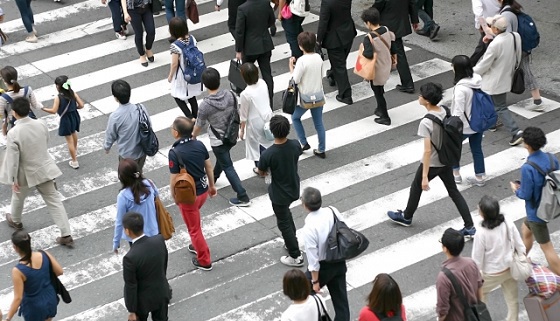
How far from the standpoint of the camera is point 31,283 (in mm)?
9344

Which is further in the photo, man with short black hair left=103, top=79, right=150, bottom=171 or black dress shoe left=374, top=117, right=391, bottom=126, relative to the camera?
black dress shoe left=374, top=117, right=391, bottom=126

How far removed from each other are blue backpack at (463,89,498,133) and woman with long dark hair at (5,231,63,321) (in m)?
5.53

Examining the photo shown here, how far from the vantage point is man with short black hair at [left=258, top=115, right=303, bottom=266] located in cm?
1072

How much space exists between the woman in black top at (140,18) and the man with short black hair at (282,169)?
19.1 ft

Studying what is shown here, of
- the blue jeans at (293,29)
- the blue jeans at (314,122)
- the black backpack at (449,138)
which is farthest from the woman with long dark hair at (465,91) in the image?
the blue jeans at (293,29)

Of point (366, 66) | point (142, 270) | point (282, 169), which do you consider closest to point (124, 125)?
point (282, 169)

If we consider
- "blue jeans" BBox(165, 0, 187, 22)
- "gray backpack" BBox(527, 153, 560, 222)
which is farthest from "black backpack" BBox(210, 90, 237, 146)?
"blue jeans" BBox(165, 0, 187, 22)

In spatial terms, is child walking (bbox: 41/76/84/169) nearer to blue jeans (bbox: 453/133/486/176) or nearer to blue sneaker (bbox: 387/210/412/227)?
blue sneaker (bbox: 387/210/412/227)

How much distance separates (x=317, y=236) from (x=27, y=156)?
3.89 metres

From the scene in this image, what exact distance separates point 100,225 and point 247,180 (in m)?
2.08

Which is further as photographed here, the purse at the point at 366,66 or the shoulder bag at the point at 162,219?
the purse at the point at 366,66

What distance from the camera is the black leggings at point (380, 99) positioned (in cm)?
1444

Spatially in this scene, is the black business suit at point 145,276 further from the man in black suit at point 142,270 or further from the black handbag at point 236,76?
the black handbag at point 236,76

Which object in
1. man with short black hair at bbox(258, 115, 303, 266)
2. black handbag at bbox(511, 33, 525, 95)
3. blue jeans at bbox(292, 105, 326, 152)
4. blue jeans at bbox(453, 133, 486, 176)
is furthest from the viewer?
black handbag at bbox(511, 33, 525, 95)
